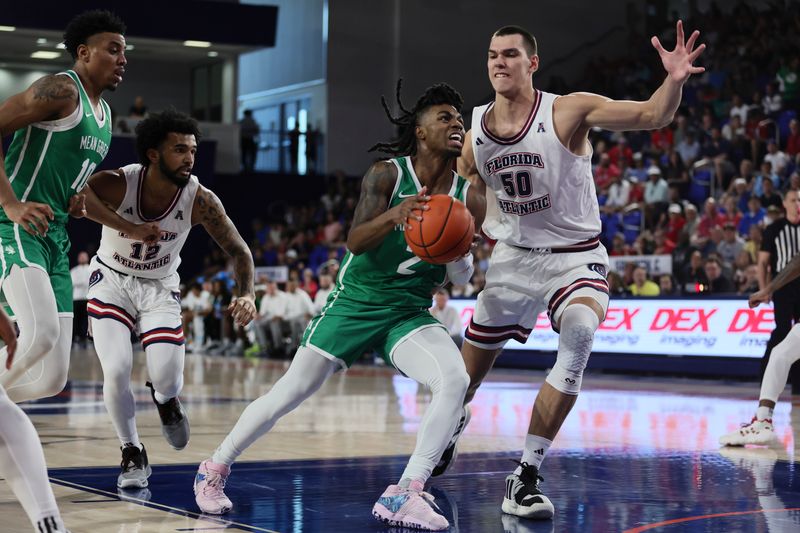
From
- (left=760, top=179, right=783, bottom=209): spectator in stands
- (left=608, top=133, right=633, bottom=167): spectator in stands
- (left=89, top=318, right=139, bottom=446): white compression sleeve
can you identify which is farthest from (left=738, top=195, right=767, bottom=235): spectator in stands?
(left=89, top=318, right=139, bottom=446): white compression sleeve

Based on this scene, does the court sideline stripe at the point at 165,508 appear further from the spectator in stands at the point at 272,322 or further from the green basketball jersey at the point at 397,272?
the spectator in stands at the point at 272,322

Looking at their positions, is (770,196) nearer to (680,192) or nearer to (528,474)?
(680,192)

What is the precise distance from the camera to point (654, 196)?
19172 millimetres

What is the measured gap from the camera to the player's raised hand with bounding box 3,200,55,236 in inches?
201

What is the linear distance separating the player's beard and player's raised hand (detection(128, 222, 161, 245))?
27 centimetres

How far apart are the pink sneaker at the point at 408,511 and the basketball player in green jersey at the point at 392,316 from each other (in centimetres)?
11

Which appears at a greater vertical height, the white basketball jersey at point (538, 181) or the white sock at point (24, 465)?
the white basketball jersey at point (538, 181)

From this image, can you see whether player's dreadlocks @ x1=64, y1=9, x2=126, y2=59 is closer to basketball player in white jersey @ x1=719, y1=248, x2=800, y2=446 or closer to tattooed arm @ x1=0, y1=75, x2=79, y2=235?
tattooed arm @ x1=0, y1=75, x2=79, y2=235

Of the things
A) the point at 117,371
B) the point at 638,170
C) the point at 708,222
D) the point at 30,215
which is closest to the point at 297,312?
the point at 638,170

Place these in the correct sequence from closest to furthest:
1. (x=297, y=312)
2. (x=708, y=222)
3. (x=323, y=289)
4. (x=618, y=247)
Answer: (x=708, y=222) < (x=618, y=247) < (x=323, y=289) < (x=297, y=312)

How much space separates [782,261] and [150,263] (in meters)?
6.55

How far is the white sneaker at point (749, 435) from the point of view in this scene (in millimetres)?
8195

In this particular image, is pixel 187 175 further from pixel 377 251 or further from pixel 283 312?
pixel 283 312

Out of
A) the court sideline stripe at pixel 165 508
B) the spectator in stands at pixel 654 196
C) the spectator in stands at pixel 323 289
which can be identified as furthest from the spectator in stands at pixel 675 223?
the court sideline stripe at pixel 165 508
